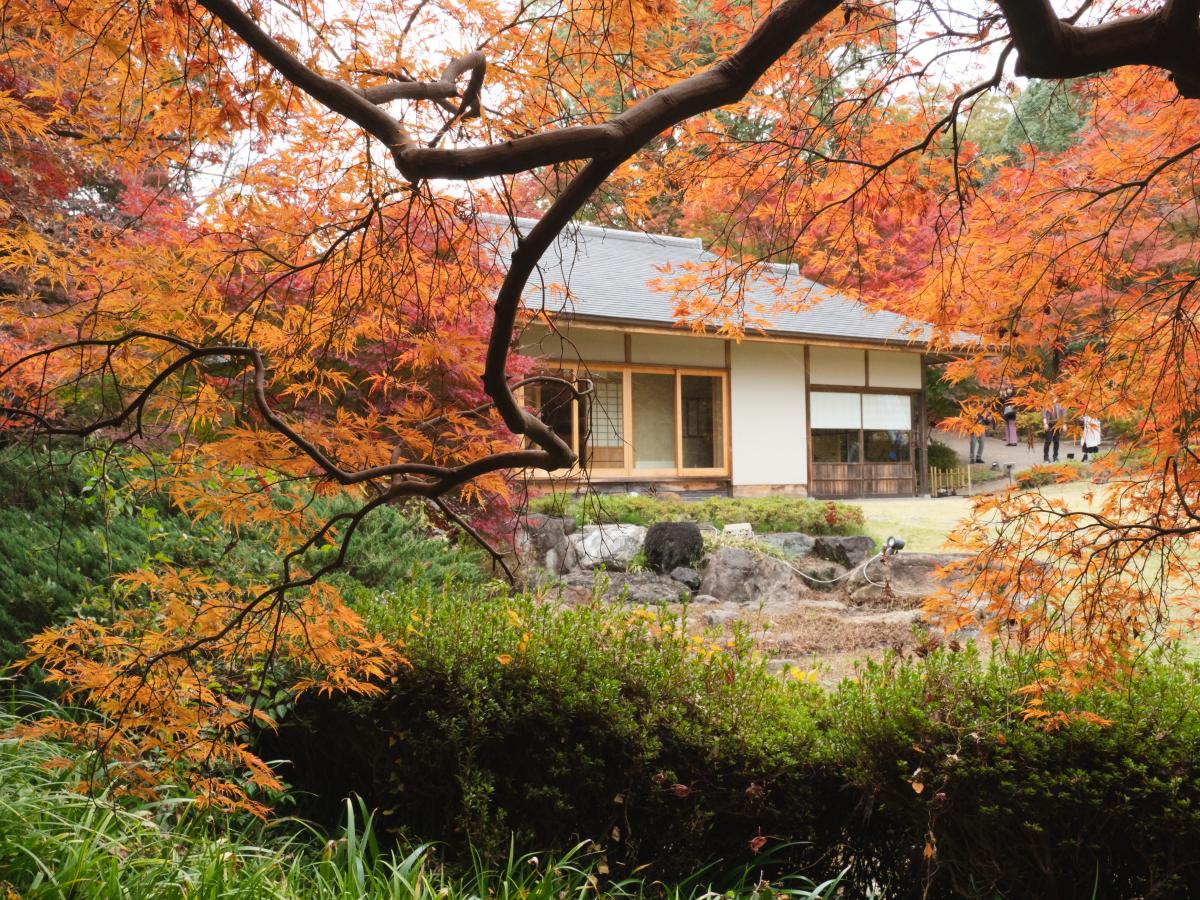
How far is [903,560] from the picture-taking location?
974 cm

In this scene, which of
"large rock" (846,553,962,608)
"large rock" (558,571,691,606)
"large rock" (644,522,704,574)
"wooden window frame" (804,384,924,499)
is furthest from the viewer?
"wooden window frame" (804,384,924,499)

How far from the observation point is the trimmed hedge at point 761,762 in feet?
8.46

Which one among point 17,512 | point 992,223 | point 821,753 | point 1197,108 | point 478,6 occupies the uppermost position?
point 478,6

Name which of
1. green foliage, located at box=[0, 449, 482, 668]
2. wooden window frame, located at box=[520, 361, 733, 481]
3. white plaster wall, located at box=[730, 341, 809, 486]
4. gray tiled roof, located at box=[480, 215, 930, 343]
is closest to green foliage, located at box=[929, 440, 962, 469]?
gray tiled roof, located at box=[480, 215, 930, 343]

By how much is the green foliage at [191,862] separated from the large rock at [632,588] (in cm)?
552

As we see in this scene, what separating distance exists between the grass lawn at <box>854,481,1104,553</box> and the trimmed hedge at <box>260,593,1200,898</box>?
7786 mm

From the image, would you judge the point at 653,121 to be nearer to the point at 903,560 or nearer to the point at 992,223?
the point at 992,223

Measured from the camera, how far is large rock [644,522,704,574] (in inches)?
395

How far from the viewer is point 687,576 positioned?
376 inches

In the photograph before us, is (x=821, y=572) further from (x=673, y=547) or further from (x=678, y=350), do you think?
(x=678, y=350)

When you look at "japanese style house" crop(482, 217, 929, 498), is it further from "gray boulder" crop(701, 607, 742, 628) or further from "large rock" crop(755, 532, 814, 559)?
"gray boulder" crop(701, 607, 742, 628)

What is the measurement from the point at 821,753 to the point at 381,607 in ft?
6.03

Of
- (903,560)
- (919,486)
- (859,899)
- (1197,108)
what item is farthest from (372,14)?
(919,486)

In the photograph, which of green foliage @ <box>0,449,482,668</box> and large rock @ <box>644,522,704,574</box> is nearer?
green foliage @ <box>0,449,482,668</box>
